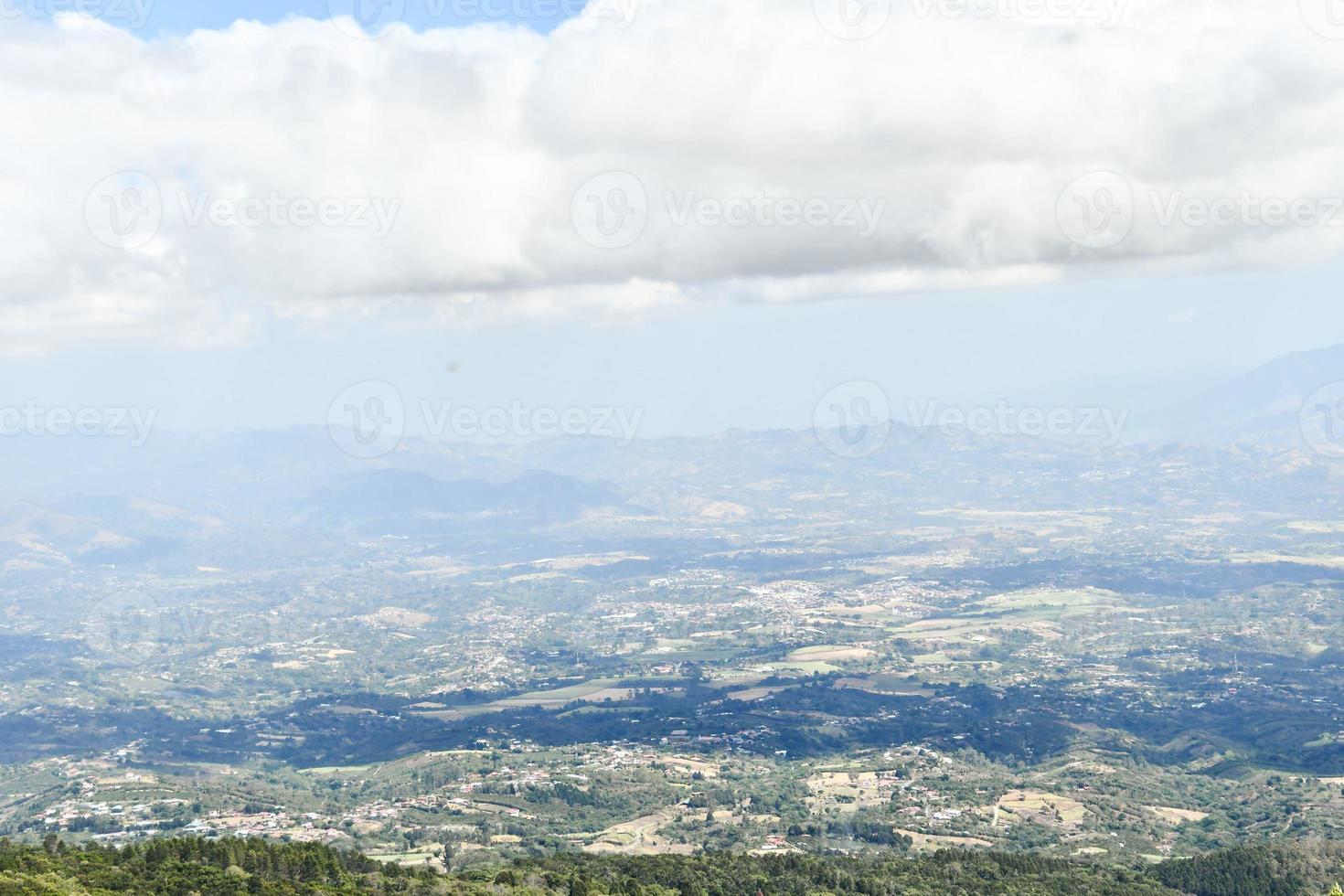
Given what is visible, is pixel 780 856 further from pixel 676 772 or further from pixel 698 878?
pixel 676 772

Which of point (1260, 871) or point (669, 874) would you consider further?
point (1260, 871)

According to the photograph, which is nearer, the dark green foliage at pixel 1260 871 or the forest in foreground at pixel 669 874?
the forest in foreground at pixel 669 874

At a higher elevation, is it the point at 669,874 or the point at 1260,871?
the point at 669,874

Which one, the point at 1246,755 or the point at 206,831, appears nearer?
the point at 206,831

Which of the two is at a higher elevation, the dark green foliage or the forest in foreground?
the forest in foreground

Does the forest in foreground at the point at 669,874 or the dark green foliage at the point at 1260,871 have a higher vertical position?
the forest in foreground at the point at 669,874

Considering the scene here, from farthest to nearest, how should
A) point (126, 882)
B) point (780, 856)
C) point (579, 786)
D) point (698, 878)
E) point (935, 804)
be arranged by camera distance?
point (579, 786), point (935, 804), point (780, 856), point (698, 878), point (126, 882)

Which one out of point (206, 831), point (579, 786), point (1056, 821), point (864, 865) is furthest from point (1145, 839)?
point (206, 831)

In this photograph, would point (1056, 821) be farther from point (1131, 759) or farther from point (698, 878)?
point (698, 878)

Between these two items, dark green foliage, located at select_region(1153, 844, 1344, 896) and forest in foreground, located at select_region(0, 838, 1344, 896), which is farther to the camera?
dark green foliage, located at select_region(1153, 844, 1344, 896)

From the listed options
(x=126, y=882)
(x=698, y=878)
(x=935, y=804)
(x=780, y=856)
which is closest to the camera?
(x=126, y=882)

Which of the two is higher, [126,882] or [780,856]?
[126,882]
